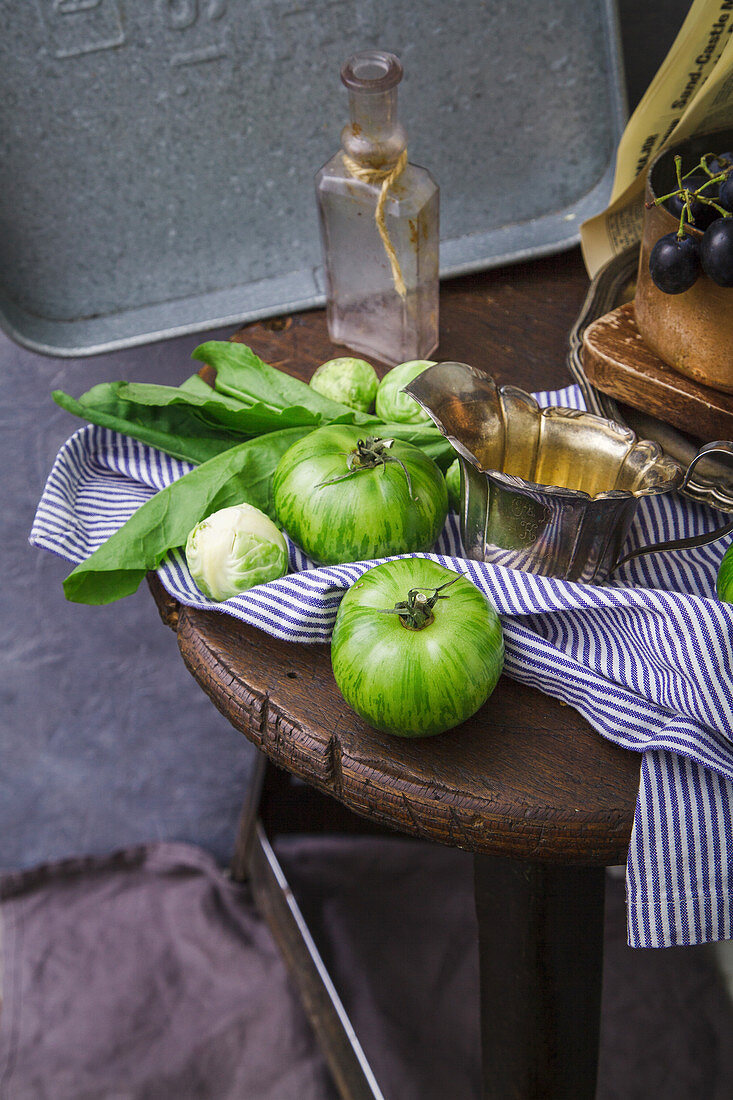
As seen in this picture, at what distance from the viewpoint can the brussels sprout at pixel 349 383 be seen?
25.1 inches

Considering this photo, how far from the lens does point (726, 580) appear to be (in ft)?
1.53

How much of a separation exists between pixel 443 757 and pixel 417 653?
0.06 meters

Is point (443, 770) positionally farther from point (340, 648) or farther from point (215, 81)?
point (215, 81)

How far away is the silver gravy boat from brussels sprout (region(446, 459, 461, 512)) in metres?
0.03

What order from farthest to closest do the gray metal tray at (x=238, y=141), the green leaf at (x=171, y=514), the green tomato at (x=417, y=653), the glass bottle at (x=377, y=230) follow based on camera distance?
the gray metal tray at (x=238, y=141) < the glass bottle at (x=377, y=230) < the green leaf at (x=171, y=514) < the green tomato at (x=417, y=653)

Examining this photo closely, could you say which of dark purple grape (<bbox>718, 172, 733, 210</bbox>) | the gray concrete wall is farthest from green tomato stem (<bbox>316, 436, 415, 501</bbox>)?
the gray concrete wall

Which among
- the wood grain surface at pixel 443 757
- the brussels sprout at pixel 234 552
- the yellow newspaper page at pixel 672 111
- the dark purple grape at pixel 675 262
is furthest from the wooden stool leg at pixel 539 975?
the yellow newspaper page at pixel 672 111

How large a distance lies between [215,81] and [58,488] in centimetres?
40

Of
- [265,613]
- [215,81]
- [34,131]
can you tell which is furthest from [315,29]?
[265,613]

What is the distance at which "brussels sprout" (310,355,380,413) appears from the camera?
0.64 meters

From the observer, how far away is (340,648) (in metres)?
0.44

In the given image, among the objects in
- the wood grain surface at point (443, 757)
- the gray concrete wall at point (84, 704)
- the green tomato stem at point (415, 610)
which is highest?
the green tomato stem at point (415, 610)

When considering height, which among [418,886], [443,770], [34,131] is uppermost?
[34,131]

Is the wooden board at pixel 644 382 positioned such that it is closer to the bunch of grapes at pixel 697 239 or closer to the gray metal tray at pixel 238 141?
the bunch of grapes at pixel 697 239
